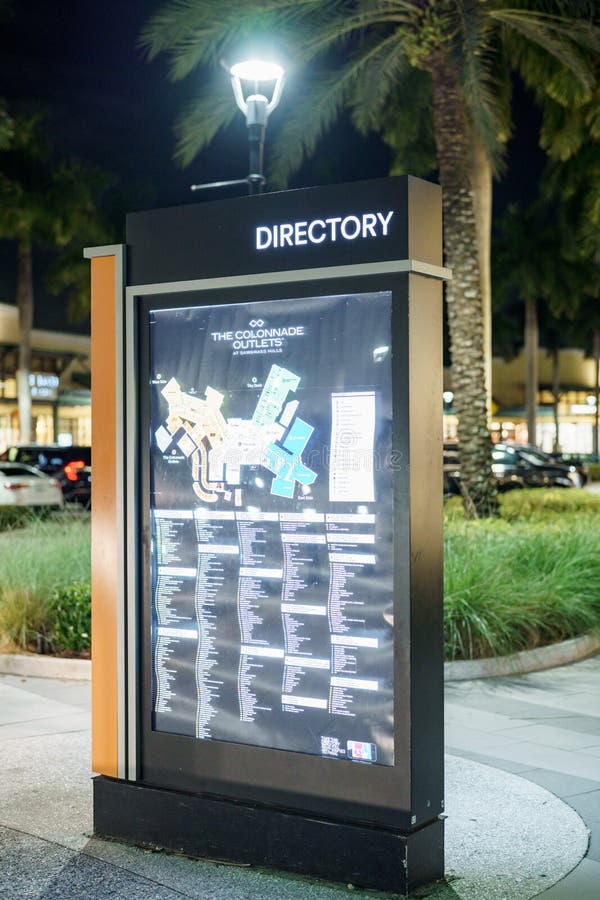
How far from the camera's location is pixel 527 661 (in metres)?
10.1

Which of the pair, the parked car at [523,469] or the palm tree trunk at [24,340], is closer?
the parked car at [523,469]

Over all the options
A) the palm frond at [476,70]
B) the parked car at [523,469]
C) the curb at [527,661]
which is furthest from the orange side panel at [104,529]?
the parked car at [523,469]

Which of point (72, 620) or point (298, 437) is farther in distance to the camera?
Answer: point (72, 620)

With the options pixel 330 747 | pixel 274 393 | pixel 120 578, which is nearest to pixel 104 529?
pixel 120 578

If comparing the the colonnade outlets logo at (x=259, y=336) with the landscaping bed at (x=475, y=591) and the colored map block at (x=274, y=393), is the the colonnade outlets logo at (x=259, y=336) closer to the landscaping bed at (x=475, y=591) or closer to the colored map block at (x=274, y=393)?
the colored map block at (x=274, y=393)

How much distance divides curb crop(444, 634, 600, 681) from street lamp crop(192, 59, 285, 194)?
6.22 meters

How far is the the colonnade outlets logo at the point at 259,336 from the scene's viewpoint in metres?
5.25

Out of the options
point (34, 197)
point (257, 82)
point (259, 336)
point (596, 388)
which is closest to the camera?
point (259, 336)

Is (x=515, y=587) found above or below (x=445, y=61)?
below

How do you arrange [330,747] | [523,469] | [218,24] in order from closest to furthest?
[330,747] < [218,24] < [523,469]

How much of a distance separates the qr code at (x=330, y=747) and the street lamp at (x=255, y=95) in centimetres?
933

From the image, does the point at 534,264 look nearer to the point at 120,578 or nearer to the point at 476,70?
the point at 476,70

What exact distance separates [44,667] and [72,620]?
50cm

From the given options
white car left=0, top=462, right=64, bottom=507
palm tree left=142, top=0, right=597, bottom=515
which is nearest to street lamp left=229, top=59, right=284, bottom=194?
palm tree left=142, top=0, right=597, bottom=515
